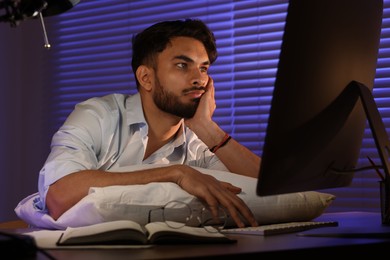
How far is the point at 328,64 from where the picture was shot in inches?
48.1

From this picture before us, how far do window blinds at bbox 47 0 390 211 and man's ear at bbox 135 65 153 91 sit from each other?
81 centimetres

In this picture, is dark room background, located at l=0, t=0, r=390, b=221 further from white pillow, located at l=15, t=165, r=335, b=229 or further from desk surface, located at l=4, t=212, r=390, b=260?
desk surface, located at l=4, t=212, r=390, b=260

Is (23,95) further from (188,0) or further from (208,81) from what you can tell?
(208,81)

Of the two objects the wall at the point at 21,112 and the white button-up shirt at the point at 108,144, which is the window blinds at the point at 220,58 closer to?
the wall at the point at 21,112

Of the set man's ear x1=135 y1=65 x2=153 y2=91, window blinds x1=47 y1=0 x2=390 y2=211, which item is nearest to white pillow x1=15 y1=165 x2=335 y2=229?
man's ear x1=135 y1=65 x2=153 y2=91

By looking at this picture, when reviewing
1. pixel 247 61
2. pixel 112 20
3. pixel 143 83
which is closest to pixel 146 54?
pixel 143 83

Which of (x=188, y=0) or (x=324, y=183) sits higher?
(x=188, y=0)

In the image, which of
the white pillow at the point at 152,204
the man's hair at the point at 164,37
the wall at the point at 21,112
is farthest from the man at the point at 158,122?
the wall at the point at 21,112

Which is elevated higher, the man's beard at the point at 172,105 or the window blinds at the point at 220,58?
the window blinds at the point at 220,58

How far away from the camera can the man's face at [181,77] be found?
92.3 inches

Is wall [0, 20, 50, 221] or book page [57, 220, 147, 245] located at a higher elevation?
wall [0, 20, 50, 221]

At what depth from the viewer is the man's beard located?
233 cm

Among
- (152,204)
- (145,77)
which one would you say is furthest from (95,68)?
(152,204)

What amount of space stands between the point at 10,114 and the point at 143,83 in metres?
1.56
